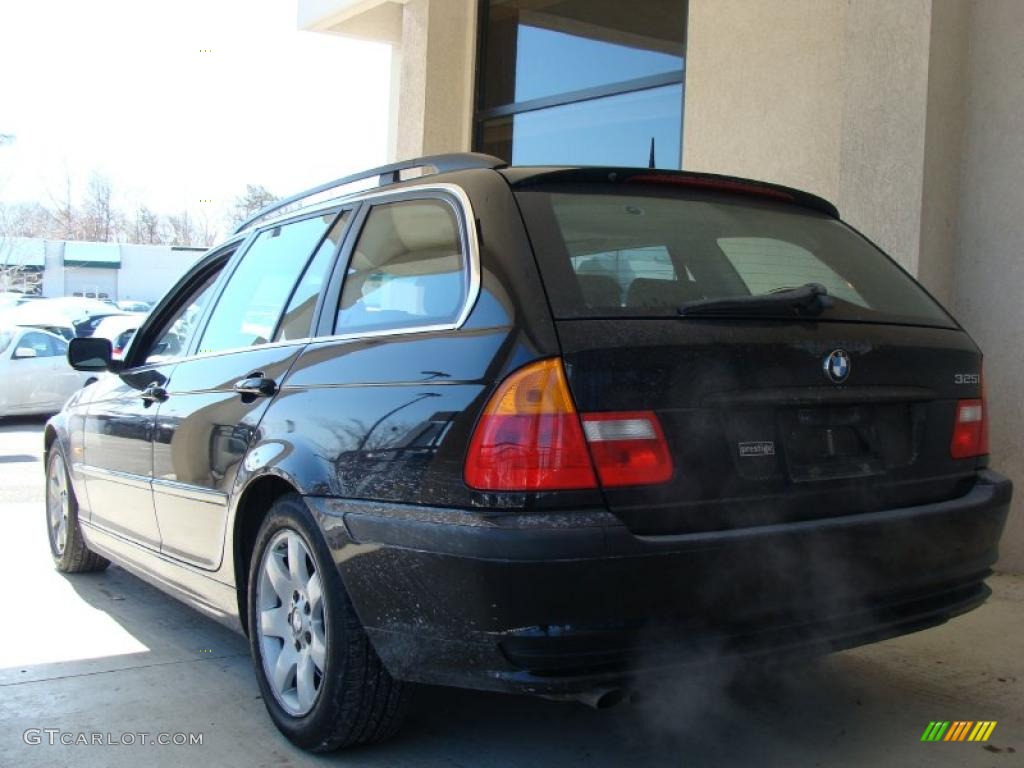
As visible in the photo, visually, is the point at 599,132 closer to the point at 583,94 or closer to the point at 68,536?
the point at 583,94

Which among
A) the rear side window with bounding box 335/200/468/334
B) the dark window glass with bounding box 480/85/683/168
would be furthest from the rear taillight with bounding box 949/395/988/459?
the dark window glass with bounding box 480/85/683/168

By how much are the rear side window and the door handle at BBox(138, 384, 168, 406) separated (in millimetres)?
1272

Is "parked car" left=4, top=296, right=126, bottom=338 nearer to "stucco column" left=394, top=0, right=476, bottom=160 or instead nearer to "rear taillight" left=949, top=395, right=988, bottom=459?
"stucco column" left=394, top=0, right=476, bottom=160

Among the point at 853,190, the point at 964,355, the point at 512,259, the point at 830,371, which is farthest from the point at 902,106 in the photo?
the point at 512,259

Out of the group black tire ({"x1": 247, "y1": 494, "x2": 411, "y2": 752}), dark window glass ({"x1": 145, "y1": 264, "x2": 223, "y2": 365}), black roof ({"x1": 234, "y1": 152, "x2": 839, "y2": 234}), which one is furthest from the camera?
dark window glass ({"x1": 145, "y1": 264, "x2": 223, "y2": 365})

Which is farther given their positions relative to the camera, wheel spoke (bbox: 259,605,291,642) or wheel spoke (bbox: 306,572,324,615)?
wheel spoke (bbox: 259,605,291,642)

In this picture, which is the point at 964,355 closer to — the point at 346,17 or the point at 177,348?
the point at 177,348

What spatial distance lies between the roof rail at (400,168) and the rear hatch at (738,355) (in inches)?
11.1

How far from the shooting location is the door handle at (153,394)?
4238 millimetres

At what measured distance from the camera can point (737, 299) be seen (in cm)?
277

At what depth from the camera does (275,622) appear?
3318mm

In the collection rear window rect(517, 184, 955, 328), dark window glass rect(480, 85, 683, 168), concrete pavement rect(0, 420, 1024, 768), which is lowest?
concrete pavement rect(0, 420, 1024, 768)

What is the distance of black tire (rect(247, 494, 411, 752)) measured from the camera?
115 inches

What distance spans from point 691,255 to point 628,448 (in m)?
0.84
